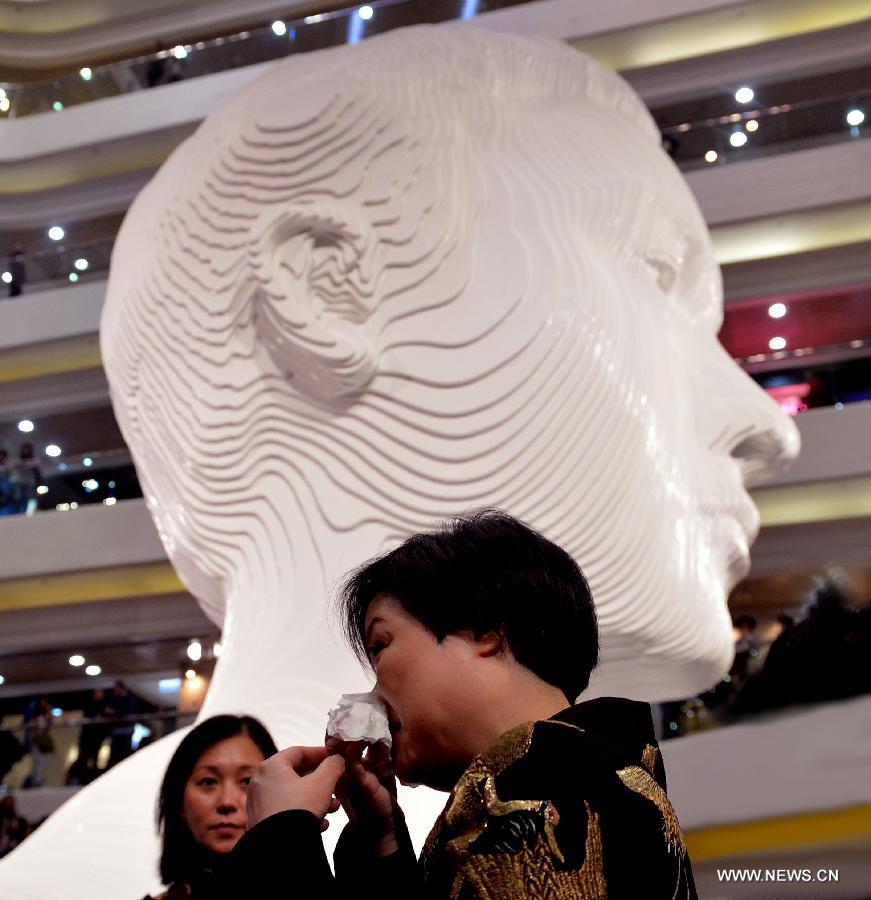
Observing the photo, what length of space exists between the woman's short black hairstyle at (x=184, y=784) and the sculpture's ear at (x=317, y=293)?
1.03 metres

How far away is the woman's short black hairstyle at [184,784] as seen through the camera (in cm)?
226

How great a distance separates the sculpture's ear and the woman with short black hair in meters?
1.03

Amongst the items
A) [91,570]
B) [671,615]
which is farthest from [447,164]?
[91,570]

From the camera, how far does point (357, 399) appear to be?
10.4ft

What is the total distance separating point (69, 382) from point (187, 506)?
9385 millimetres

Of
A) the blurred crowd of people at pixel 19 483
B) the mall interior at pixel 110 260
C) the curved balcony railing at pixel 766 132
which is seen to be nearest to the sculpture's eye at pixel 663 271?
the mall interior at pixel 110 260

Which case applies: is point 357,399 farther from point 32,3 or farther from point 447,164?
point 32,3

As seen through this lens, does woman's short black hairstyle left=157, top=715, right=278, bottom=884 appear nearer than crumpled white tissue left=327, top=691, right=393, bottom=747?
No

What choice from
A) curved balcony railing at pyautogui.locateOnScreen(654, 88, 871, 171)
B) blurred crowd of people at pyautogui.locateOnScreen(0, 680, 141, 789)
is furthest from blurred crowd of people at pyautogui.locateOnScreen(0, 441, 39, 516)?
curved balcony railing at pyautogui.locateOnScreen(654, 88, 871, 171)

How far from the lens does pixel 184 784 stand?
7.73 ft

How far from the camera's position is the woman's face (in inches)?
88.3
